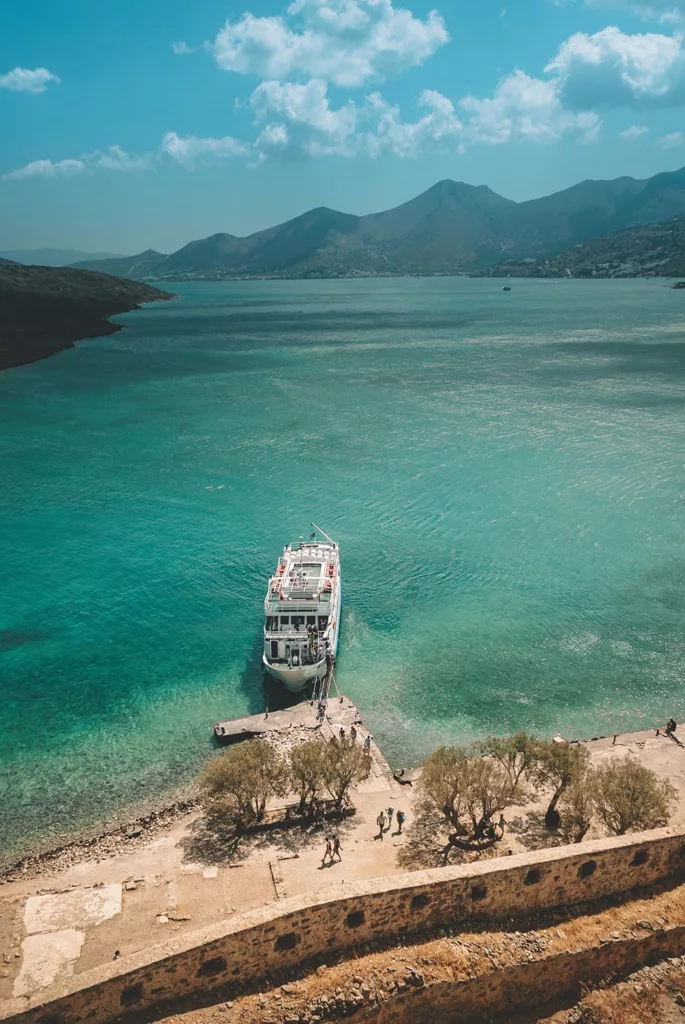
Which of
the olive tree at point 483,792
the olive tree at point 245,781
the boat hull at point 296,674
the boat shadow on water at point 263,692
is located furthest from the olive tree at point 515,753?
the boat shadow on water at point 263,692

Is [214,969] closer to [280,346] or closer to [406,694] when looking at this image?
[406,694]

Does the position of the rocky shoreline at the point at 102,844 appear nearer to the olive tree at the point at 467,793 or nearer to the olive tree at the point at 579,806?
the olive tree at the point at 467,793

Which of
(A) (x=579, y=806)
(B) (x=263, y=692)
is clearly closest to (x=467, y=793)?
(A) (x=579, y=806)

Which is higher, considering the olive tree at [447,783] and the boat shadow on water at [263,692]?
the olive tree at [447,783]

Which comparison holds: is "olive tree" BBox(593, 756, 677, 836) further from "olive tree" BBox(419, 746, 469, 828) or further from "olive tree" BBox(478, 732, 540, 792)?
"olive tree" BBox(419, 746, 469, 828)

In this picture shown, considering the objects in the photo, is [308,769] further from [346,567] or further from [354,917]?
→ [346,567]
